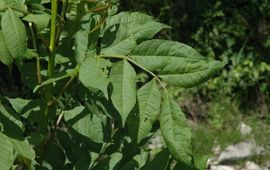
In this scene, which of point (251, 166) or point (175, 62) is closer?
point (175, 62)

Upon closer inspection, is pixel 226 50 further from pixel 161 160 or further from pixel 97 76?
pixel 97 76

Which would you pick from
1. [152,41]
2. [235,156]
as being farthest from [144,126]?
[235,156]

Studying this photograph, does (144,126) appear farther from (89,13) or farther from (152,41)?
(89,13)

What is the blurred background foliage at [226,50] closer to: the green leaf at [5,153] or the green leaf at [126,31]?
the green leaf at [126,31]

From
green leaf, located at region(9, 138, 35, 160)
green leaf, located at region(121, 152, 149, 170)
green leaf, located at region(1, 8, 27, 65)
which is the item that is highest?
green leaf, located at region(1, 8, 27, 65)

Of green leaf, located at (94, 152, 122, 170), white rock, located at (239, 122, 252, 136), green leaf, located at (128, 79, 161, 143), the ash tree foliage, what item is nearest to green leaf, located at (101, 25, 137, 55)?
the ash tree foliage

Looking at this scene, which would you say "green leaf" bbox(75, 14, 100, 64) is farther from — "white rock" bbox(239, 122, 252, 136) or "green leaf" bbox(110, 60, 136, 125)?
"white rock" bbox(239, 122, 252, 136)

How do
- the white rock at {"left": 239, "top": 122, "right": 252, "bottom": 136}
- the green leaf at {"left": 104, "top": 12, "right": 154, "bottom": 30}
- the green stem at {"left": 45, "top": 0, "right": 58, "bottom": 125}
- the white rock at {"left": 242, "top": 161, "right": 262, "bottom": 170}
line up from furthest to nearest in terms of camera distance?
the white rock at {"left": 239, "top": 122, "right": 252, "bottom": 136} < the white rock at {"left": 242, "top": 161, "right": 262, "bottom": 170} < the green leaf at {"left": 104, "top": 12, "right": 154, "bottom": 30} < the green stem at {"left": 45, "top": 0, "right": 58, "bottom": 125}

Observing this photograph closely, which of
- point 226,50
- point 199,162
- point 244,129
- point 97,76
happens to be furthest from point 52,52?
point 226,50
